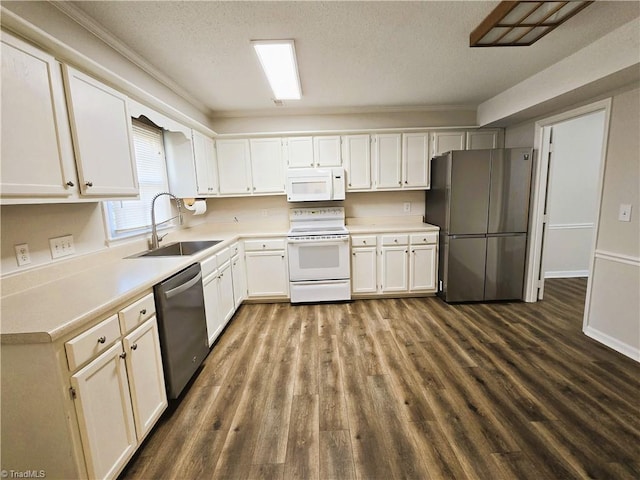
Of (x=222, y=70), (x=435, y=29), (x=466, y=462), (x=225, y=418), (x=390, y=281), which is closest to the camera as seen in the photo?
(x=466, y=462)

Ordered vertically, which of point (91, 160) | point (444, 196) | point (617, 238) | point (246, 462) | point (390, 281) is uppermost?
point (91, 160)

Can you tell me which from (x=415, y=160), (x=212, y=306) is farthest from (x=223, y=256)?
(x=415, y=160)

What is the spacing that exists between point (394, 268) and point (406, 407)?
6.30 ft

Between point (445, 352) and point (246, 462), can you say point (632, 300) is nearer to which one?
point (445, 352)

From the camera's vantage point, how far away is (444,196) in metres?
3.32

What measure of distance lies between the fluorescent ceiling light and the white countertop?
1.66m

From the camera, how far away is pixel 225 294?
2.86 metres

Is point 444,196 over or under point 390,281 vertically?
over

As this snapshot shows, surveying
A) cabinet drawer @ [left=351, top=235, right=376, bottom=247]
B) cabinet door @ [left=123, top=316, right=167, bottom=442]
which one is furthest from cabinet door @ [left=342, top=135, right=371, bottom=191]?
cabinet door @ [left=123, top=316, right=167, bottom=442]

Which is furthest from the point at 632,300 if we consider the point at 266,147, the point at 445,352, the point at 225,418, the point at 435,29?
the point at 266,147

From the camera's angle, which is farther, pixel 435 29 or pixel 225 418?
pixel 435 29

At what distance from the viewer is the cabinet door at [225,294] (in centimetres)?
273

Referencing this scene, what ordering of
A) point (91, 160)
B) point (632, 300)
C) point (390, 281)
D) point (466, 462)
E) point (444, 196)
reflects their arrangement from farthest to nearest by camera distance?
point (390, 281), point (444, 196), point (632, 300), point (91, 160), point (466, 462)

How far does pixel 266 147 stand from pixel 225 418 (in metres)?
2.99
